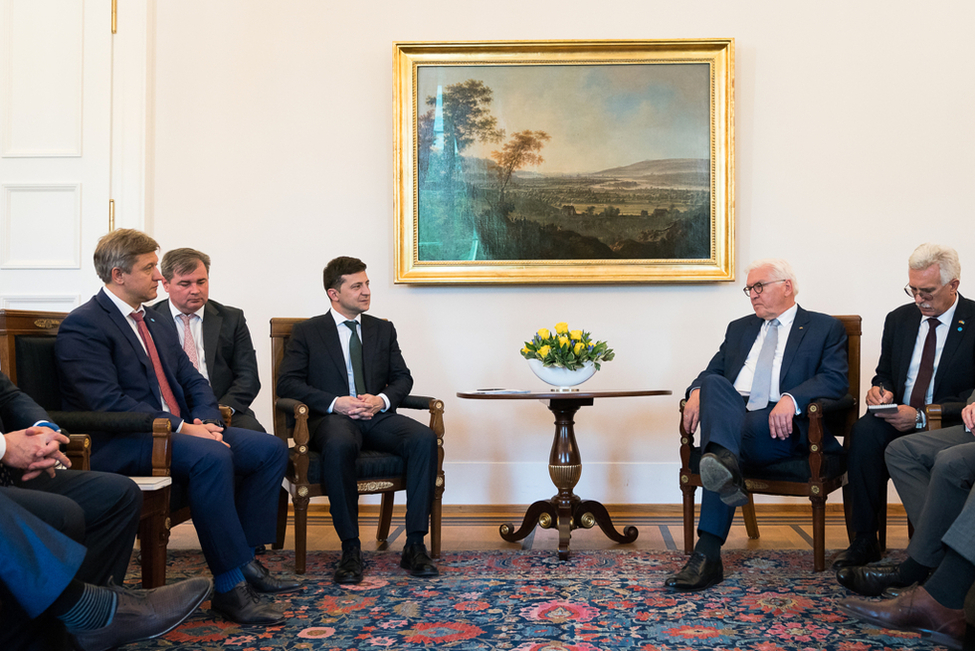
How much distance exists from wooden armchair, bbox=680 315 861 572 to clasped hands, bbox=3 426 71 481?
251 centimetres

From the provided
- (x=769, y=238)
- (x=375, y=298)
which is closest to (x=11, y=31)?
(x=375, y=298)

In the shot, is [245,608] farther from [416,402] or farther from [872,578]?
[872,578]

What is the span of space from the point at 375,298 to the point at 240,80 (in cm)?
155

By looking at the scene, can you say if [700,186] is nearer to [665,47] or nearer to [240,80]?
[665,47]

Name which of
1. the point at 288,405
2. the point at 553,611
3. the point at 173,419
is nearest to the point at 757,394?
the point at 553,611

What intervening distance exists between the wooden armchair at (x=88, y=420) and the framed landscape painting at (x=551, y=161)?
224cm

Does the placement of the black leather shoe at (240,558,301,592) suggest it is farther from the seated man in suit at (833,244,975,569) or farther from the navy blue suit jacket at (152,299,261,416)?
the seated man in suit at (833,244,975,569)

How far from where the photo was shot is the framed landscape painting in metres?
4.82

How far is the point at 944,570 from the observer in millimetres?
2359

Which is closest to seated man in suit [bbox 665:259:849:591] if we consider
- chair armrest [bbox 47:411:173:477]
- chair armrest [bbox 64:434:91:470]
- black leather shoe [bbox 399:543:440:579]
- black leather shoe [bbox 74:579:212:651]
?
black leather shoe [bbox 399:543:440:579]

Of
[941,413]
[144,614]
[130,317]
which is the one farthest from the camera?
[941,413]

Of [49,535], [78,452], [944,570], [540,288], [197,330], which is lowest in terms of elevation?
[944,570]

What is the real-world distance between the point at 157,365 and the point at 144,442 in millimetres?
423

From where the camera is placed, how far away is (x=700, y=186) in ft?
15.8
